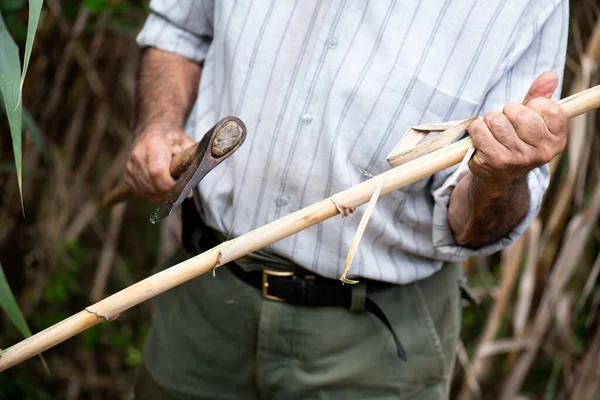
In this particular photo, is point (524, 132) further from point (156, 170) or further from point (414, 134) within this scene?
point (156, 170)

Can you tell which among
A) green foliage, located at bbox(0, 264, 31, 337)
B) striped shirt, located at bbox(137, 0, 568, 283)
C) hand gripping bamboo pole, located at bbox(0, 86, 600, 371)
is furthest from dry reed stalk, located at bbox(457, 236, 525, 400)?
green foliage, located at bbox(0, 264, 31, 337)

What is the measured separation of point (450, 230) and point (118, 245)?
77.4 inches

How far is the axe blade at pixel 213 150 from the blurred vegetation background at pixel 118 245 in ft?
2.03

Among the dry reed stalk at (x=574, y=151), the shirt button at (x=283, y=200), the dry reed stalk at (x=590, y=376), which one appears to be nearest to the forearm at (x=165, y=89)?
the shirt button at (x=283, y=200)

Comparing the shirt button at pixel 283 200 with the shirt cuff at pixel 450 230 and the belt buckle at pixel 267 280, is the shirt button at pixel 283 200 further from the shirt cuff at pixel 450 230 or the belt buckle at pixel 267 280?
the shirt cuff at pixel 450 230

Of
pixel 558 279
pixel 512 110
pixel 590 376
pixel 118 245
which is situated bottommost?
pixel 118 245

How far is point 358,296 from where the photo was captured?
131 centimetres

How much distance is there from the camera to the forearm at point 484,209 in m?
1.08

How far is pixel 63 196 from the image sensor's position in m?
2.32

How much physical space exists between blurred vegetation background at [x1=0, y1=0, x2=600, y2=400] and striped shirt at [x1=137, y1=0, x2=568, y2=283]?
0.53 metres

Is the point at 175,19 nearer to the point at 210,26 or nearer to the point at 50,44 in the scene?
the point at 210,26

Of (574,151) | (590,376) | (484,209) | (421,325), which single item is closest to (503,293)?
(590,376)

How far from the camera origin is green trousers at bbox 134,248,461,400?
134 centimetres

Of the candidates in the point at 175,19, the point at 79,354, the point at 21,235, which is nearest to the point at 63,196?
the point at 21,235
